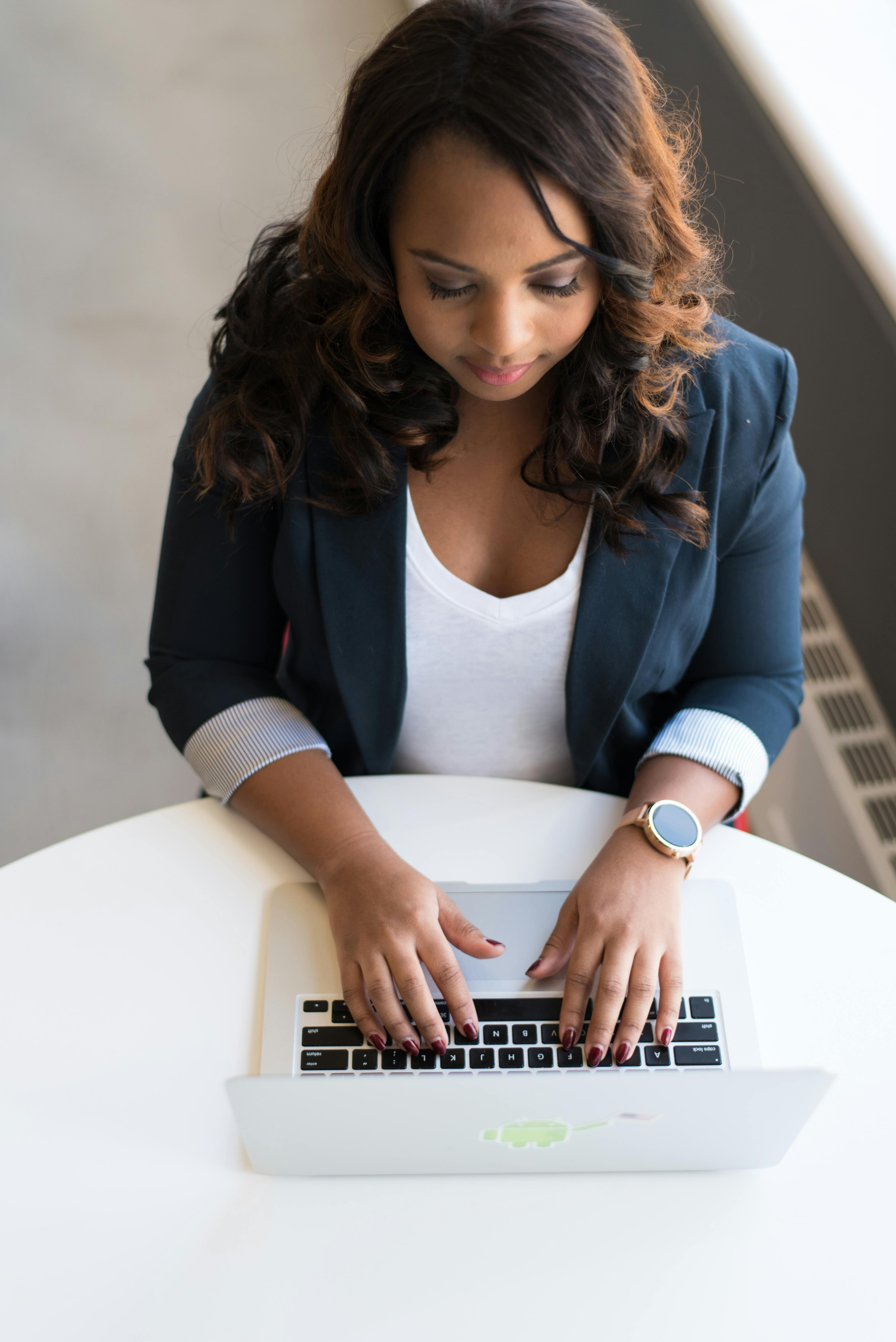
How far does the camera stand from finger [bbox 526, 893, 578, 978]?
2.99ft

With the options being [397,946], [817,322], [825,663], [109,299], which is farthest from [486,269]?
[109,299]

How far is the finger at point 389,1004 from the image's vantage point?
860mm

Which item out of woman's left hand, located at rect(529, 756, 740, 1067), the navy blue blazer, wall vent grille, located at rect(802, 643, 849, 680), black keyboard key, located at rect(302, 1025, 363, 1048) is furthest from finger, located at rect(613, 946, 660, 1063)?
wall vent grille, located at rect(802, 643, 849, 680)

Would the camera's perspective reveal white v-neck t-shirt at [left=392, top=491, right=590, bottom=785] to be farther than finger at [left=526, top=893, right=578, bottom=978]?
Yes

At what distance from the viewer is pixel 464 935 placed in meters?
0.92

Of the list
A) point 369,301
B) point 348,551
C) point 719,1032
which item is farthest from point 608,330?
point 719,1032

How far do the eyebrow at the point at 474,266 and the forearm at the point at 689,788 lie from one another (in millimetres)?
521

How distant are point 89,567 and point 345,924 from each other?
1755mm

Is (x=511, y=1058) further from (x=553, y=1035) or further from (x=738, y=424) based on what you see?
(x=738, y=424)

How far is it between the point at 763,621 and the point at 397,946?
57cm

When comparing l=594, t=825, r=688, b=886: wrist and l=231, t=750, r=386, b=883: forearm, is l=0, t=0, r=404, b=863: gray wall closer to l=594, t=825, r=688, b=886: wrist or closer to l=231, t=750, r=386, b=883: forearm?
l=231, t=750, r=386, b=883: forearm

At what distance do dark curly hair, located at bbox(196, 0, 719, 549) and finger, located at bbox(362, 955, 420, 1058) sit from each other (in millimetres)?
461

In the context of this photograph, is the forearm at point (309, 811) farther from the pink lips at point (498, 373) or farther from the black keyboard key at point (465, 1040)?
the pink lips at point (498, 373)

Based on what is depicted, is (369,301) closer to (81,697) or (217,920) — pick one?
(217,920)
